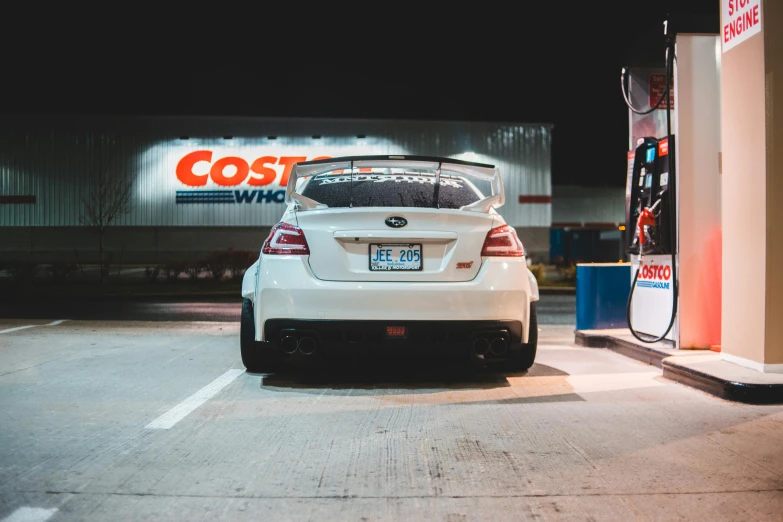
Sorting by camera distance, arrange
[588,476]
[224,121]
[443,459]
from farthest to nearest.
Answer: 1. [224,121]
2. [443,459]
3. [588,476]

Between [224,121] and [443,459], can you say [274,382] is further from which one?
[224,121]

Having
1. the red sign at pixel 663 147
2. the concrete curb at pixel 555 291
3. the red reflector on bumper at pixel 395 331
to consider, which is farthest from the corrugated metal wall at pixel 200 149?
the red reflector on bumper at pixel 395 331

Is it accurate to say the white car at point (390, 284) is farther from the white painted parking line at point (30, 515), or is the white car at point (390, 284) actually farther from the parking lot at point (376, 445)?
→ the white painted parking line at point (30, 515)

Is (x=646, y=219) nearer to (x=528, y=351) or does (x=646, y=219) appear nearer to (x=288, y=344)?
(x=528, y=351)

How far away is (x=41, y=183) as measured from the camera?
35906mm

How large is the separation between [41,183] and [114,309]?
25.4 meters

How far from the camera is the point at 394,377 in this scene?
6.21 metres

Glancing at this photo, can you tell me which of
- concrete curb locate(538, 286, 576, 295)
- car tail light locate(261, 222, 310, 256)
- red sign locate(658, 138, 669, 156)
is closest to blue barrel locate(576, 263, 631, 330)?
red sign locate(658, 138, 669, 156)

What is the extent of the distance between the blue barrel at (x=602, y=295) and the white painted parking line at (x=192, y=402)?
4629 mm

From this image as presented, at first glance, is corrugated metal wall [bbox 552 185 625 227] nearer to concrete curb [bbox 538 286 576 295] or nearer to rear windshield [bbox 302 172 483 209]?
concrete curb [bbox 538 286 576 295]

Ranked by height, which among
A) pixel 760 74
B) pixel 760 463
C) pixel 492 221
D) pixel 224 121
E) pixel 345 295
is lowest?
pixel 760 463

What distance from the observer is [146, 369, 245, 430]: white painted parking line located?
4.52 metres

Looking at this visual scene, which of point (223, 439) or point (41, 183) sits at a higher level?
point (41, 183)

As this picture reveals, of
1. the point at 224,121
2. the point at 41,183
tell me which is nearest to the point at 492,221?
the point at 224,121
